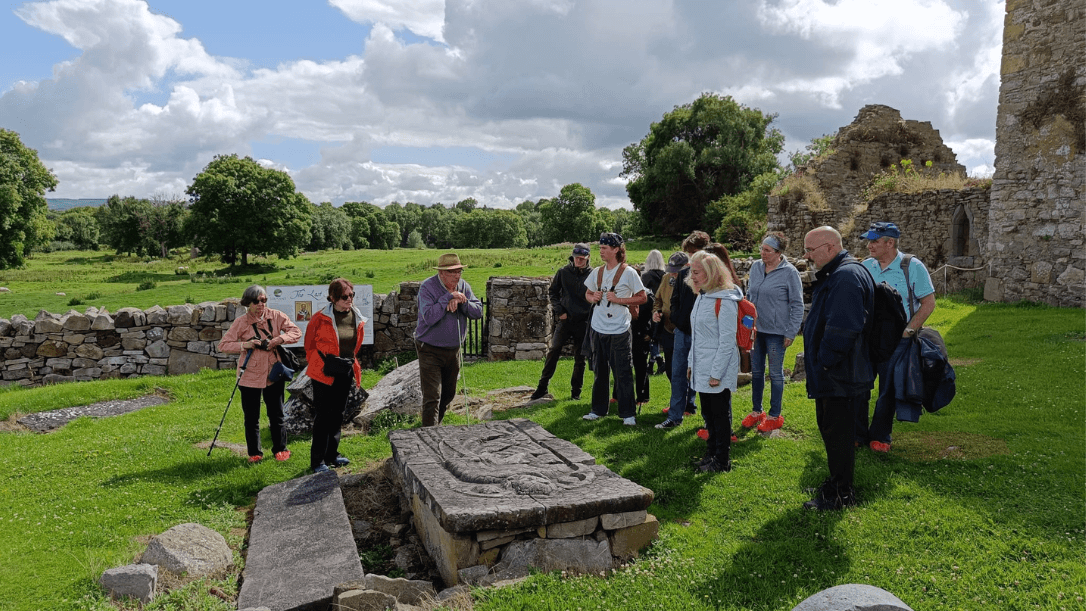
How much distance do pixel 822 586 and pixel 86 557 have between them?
5.42 metres

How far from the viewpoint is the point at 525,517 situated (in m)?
4.56

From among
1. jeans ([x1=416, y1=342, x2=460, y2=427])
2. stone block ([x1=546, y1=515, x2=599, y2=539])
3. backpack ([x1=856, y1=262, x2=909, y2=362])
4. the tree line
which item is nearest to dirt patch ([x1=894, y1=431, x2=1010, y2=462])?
backpack ([x1=856, y1=262, x2=909, y2=362])

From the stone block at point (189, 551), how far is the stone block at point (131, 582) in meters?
0.29

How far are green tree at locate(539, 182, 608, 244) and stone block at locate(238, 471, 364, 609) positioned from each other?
80073 mm

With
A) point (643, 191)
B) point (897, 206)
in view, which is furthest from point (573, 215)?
point (897, 206)

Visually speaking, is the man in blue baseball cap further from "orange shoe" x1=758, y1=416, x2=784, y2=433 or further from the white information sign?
the white information sign

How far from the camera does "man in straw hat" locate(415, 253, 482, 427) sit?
7.51 m

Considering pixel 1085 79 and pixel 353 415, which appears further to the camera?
pixel 1085 79

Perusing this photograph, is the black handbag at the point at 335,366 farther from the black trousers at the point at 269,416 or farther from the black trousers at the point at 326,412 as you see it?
the black trousers at the point at 269,416

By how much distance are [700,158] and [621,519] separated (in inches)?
1694

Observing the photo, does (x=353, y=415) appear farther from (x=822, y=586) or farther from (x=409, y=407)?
(x=822, y=586)

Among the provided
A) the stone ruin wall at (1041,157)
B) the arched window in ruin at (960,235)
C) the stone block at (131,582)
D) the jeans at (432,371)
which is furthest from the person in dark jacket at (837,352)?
the arched window in ruin at (960,235)

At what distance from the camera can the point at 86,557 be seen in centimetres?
488

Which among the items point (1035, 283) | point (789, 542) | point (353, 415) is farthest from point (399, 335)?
point (1035, 283)
